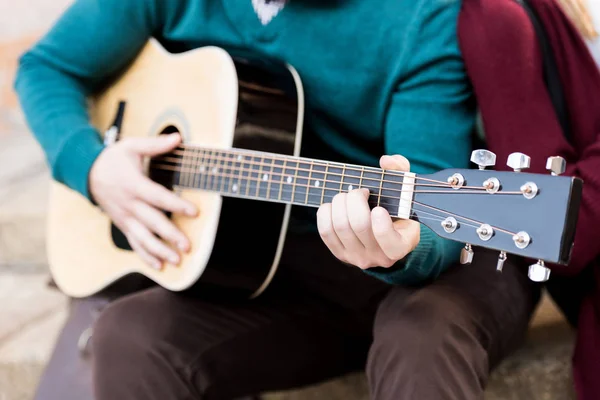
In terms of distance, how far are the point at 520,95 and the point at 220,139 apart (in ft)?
1.22

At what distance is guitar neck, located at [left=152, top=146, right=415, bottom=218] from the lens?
584 millimetres

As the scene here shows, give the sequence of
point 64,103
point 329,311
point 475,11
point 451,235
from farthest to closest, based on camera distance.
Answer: point 64,103 < point 329,311 < point 475,11 < point 451,235

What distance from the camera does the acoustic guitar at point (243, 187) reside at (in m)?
0.49

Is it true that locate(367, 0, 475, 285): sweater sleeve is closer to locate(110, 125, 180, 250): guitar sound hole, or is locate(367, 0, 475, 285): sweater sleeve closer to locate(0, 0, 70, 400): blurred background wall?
locate(110, 125, 180, 250): guitar sound hole

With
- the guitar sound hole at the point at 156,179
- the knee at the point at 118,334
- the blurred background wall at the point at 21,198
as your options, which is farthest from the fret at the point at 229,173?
the blurred background wall at the point at 21,198

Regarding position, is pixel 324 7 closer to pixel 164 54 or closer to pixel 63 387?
pixel 164 54

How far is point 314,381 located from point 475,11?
565 mm

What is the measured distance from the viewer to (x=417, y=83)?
0.75 m

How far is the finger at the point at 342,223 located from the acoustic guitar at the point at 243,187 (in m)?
0.03

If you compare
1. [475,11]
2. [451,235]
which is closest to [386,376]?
[451,235]

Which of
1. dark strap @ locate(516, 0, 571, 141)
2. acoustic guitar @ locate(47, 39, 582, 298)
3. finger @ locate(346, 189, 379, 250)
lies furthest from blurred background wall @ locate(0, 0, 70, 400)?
dark strap @ locate(516, 0, 571, 141)

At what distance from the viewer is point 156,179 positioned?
0.89 m

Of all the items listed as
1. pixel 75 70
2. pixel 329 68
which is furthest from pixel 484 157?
pixel 75 70

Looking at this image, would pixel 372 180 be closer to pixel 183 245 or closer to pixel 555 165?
pixel 555 165
